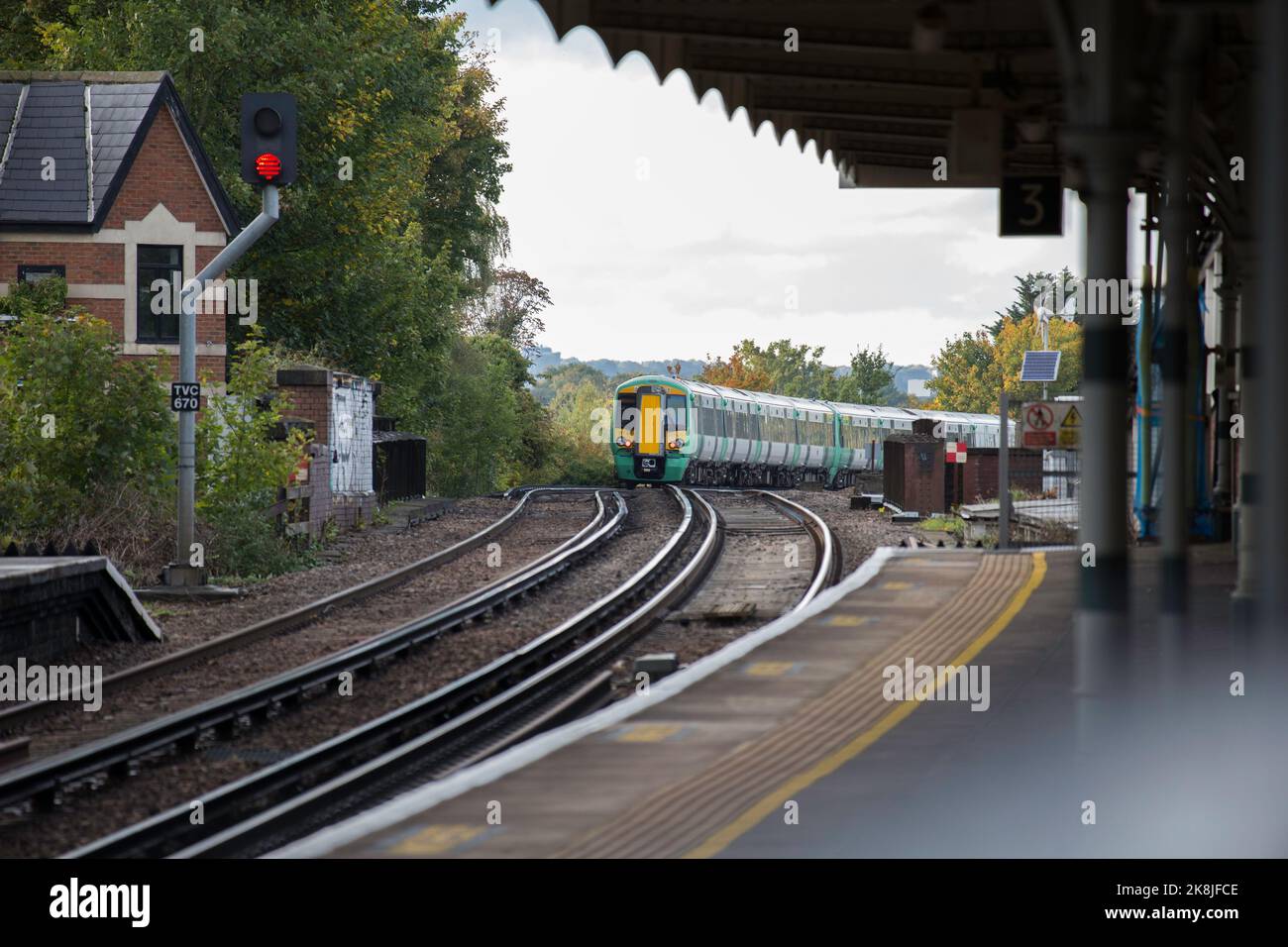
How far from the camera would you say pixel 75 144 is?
30266 mm

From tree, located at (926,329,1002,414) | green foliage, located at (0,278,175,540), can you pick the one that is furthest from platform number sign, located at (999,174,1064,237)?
tree, located at (926,329,1002,414)

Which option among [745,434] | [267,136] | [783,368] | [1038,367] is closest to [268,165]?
[267,136]

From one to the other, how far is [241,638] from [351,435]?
44.4ft

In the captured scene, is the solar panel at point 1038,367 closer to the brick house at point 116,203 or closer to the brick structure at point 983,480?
the brick structure at point 983,480

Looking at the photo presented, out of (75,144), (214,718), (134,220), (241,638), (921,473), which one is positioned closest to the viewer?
(214,718)

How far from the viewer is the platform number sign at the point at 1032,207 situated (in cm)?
1134

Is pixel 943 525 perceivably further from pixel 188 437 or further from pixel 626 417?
pixel 626 417

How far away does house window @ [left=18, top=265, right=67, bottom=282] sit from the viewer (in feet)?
96.4

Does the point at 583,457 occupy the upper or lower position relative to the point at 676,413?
lower

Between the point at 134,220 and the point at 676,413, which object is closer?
the point at 134,220

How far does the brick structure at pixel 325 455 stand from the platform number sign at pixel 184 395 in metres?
4.87

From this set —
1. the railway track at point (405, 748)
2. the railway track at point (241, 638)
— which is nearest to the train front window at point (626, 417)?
the railway track at point (241, 638)

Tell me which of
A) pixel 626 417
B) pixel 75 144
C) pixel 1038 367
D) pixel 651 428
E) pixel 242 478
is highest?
pixel 75 144
